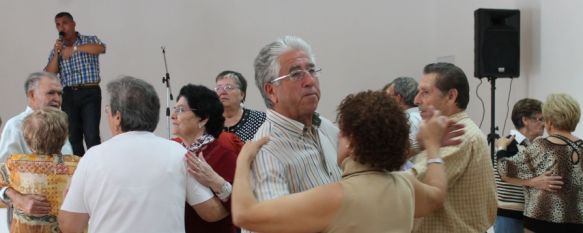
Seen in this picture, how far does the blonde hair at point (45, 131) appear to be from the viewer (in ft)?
8.04

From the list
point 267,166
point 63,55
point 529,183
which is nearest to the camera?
point 267,166

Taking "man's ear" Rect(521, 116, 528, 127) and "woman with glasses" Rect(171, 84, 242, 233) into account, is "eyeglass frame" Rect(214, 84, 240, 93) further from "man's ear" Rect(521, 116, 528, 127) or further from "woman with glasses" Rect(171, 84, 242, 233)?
"man's ear" Rect(521, 116, 528, 127)

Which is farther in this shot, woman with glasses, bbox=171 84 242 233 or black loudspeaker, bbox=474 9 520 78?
black loudspeaker, bbox=474 9 520 78

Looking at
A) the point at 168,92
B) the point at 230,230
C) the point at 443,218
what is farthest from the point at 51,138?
the point at 168,92

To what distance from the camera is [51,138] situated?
246cm

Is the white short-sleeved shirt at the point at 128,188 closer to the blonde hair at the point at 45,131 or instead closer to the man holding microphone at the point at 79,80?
the blonde hair at the point at 45,131

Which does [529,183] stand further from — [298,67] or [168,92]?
[168,92]

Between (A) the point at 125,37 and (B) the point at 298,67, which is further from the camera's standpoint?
(A) the point at 125,37

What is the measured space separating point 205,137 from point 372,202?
49.6 inches

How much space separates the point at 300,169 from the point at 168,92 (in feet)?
17.4

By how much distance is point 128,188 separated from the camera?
80.0 inches

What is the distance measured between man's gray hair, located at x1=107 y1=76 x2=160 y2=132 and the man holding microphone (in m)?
3.75

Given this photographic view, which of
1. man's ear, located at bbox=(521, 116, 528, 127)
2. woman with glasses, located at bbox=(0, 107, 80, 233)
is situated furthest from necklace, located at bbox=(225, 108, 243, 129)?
man's ear, located at bbox=(521, 116, 528, 127)

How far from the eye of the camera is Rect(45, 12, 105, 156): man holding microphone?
18.6 feet
